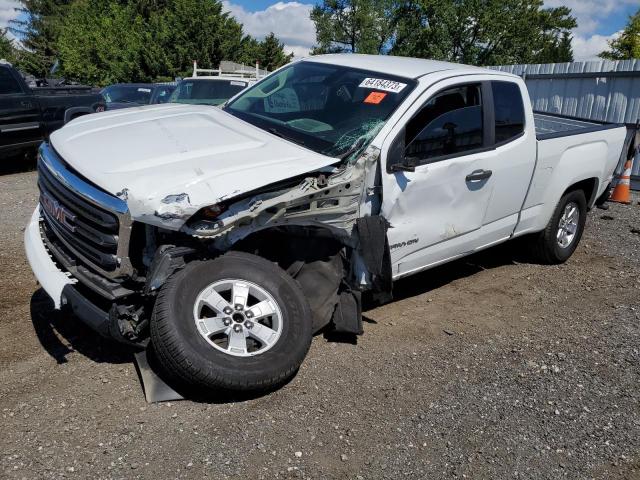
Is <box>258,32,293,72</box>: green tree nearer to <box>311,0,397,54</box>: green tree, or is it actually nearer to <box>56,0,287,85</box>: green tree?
<box>56,0,287,85</box>: green tree

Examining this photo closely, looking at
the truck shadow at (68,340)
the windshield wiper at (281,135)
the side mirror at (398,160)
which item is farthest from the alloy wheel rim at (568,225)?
the truck shadow at (68,340)

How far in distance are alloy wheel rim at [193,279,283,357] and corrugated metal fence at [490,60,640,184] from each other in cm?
853

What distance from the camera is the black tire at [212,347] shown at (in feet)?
10.5

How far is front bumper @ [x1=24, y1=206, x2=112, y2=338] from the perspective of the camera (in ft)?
10.8

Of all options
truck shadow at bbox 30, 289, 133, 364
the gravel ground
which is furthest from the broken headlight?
truck shadow at bbox 30, 289, 133, 364

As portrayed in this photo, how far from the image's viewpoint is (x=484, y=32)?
4359cm

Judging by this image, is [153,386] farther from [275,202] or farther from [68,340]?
[275,202]

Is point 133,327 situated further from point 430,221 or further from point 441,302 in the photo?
point 441,302

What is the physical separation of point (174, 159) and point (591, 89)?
10.3 m

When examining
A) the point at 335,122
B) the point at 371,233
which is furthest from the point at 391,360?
the point at 335,122

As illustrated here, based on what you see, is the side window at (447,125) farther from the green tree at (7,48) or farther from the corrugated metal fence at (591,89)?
the green tree at (7,48)

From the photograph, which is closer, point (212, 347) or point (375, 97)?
point (212, 347)

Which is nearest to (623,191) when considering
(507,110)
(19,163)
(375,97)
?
(507,110)

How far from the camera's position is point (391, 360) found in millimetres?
4109
